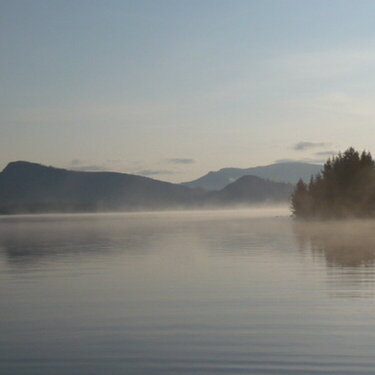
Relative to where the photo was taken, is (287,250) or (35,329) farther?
(287,250)

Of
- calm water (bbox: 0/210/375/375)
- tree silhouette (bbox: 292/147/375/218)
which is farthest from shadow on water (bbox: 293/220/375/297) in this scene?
tree silhouette (bbox: 292/147/375/218)

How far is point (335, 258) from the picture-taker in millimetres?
36156

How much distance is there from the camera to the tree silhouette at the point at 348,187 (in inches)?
4151

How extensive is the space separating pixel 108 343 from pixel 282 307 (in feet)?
20.8

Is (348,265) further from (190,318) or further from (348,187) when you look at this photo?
(348,187)

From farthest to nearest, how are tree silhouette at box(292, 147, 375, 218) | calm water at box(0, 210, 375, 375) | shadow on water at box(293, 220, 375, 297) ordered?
tree silhouette at box(292, 147, 375, 218), shadow on water at box(293, 220, 375, 297), calm water at box(0, 210, 375, 375)

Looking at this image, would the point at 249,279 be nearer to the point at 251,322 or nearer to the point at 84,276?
the point at 84,276

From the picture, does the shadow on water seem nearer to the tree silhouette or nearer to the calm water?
the calm water

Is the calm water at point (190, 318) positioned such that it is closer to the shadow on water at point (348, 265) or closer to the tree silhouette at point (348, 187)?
the shadow on water at point (348, 265)

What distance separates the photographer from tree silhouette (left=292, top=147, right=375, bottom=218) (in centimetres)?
10544

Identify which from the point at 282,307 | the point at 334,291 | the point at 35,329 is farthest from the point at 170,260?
the point at 35,329

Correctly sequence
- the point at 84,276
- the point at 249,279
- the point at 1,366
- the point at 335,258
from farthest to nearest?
the point at 335,258
the point at 84,276
the point at 249,279
the point at 1,366

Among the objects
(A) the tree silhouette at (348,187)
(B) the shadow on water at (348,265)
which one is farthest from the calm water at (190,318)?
(A) the tree silhouette at (348,187)

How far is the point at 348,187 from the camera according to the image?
10688 cm
